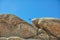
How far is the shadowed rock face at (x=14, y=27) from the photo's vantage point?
16.4 feet

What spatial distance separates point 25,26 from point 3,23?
65 cm

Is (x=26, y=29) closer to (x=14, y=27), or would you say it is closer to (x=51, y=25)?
(x=14, y=27)

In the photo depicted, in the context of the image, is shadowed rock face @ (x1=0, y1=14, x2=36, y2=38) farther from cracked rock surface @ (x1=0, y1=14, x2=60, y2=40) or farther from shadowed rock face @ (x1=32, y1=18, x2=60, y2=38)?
shadowed rock face @ (x1=32, y1=18, x2=60, y2=38)

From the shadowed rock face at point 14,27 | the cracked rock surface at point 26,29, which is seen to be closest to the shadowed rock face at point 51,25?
the cracked rock surface at point 26,29

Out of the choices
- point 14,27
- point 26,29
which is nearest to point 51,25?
point 26,29

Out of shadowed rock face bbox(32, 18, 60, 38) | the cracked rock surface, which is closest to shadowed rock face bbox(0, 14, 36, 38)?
the cracked rock surface

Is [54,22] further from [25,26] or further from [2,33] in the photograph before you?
[2,33]

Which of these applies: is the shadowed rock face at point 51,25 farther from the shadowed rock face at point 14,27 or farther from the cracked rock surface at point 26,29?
the shadowed rock face at point 14,27

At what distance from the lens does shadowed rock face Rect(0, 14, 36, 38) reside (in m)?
5.00

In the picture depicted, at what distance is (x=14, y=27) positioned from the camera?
504 cm

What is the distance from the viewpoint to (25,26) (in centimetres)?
500

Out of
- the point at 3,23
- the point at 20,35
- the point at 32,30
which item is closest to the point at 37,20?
the point at 32,30

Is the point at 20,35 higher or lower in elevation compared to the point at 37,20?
lower

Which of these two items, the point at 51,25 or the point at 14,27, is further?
the point at 14,27
